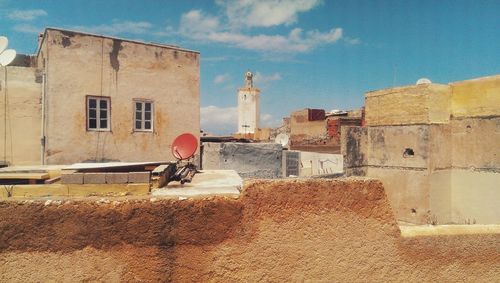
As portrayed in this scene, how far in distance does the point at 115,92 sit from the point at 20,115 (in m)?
3.04

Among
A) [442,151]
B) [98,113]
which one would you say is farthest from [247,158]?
[442,151]

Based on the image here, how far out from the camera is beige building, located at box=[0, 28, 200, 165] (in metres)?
11.3

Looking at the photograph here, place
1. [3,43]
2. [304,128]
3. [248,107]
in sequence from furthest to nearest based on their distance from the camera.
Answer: [248,107], [304,128], [3,43]

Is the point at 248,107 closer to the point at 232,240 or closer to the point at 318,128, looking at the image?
the point at 318,128

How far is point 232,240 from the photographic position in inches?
113

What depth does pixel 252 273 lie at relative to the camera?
288cm

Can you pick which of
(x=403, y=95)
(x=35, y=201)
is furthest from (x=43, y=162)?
(x=403, y=95)

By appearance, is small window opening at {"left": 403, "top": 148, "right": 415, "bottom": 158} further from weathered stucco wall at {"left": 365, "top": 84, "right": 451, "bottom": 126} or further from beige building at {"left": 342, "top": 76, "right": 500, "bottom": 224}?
weathered stucco wall at {"left": 365, "top": 84, "right": 451, "bottom": 126}

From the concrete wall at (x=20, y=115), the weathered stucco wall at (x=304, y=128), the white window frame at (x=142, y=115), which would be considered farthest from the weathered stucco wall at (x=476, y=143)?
the concrete wall at (x=20, y=115)

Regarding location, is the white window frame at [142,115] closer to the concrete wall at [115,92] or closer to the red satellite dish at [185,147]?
the concrete wall at [115,92]

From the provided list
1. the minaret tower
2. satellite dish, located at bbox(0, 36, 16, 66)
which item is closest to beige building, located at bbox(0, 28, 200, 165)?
satellite dish, located at bbox(0, 36, 16, 66)

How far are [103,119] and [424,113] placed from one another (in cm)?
1099

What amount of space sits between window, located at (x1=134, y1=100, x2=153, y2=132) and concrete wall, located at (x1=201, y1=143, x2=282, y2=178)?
2.38 meters

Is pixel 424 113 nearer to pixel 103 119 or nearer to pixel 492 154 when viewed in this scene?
pixel 492 154
